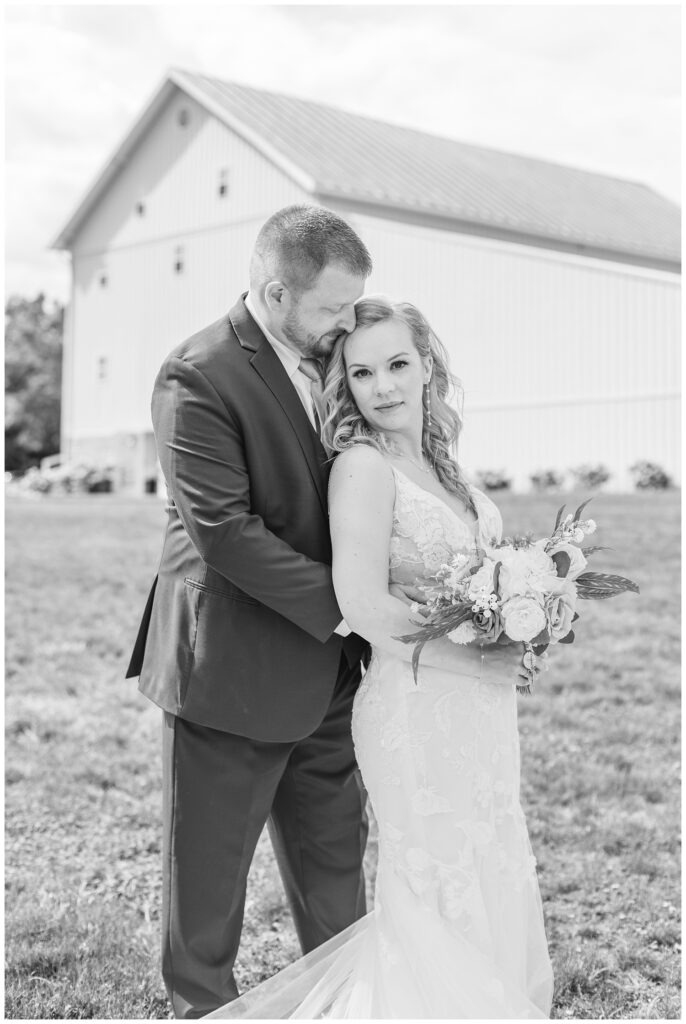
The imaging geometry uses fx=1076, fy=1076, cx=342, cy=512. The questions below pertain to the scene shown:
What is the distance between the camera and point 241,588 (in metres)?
3.09

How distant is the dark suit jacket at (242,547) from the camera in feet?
9.93

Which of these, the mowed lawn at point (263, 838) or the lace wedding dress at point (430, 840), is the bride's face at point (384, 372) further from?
the mowed lawn at point (263, 838)

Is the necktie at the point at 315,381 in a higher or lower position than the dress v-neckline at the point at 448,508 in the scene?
higher

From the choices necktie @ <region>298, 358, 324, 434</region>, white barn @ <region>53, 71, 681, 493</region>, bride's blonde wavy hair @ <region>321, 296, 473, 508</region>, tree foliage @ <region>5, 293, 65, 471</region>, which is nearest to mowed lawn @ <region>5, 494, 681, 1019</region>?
bride's blonde wavy hair @ <region>321, 296, 473, 508</region>

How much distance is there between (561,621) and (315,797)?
1.17 m

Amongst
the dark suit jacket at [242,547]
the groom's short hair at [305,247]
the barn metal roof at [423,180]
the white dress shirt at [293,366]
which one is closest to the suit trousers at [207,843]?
the dark suit jacket at [242,547]

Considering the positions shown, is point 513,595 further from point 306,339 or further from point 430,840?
point 306,339

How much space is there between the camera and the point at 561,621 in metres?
2.90

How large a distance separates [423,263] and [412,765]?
20.5 m

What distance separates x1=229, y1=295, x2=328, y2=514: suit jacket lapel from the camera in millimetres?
3189

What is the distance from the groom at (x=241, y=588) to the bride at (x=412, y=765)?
109mm

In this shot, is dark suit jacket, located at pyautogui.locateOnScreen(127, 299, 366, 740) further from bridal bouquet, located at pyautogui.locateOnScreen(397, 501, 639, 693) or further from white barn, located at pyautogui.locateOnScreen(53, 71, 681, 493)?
white barn, located at pyautogui.locateOnScreen(53, 71, 681, 493)

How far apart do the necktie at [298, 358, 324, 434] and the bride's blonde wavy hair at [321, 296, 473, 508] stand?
0.05 meters

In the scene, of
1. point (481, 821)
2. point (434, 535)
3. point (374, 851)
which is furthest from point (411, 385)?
point (374, 851)
